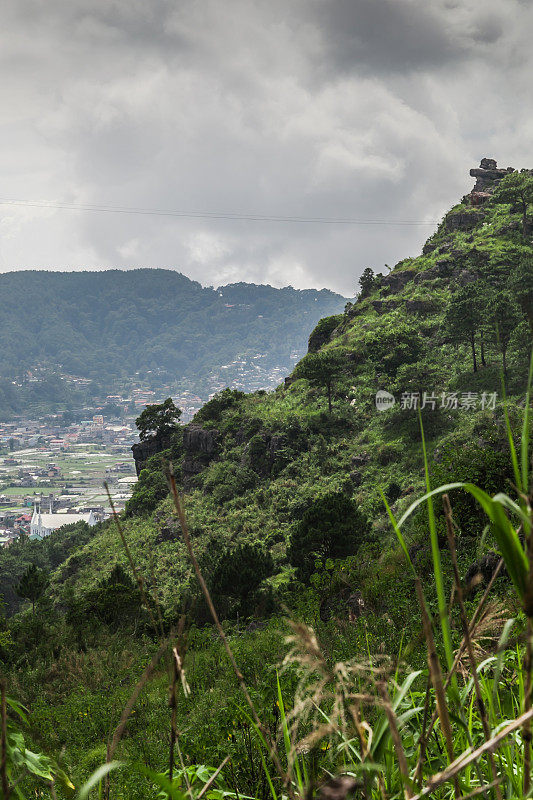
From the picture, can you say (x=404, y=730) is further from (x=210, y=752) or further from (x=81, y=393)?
(x=81, y=393)

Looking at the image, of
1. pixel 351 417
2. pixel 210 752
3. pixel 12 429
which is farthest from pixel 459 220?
pixel 12 429

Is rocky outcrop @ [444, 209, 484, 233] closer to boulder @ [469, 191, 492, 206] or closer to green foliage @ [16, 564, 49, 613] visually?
boulder @ [469, 191, 492, 206]

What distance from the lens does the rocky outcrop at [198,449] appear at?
31.2 metres

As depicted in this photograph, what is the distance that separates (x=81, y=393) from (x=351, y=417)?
182m

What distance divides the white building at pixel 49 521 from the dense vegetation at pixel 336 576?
32.4 metres

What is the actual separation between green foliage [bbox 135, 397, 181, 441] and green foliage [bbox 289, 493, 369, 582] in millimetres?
25904

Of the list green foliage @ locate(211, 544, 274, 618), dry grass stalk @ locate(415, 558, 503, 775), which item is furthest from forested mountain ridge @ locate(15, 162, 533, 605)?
dry grass stalk @ locate(415, 558, 503, 775)

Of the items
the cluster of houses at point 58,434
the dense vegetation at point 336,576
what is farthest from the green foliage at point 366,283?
the cluster of houses at point 58,434

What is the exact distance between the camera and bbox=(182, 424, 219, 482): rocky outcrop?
31250 millimetres

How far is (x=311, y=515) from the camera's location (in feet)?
42.8

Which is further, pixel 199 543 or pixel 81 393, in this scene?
pixel 81 393

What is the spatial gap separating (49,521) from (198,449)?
5331 centimetres

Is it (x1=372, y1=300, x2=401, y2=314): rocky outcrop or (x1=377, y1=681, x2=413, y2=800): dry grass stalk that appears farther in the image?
(x1=372, y1=300, x2=401, y2=314): rocky outcrop

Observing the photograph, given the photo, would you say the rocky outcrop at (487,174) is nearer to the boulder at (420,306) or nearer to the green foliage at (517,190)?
the green foliage at (517,190)
